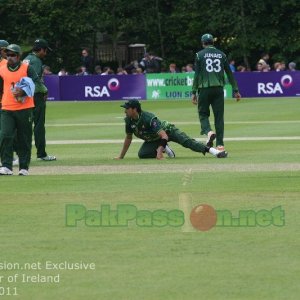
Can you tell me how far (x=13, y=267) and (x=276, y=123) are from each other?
1942 cm

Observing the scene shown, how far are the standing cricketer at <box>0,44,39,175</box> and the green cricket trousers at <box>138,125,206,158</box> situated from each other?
296cm

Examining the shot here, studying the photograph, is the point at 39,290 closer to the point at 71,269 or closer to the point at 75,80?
the point at 71,269

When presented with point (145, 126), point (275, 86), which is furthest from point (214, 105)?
point (275, 86)

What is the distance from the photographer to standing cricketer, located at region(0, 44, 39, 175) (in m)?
16.3

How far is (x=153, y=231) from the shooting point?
11.4m

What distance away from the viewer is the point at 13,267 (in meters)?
9.77

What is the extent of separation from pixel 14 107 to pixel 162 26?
40.9 meters

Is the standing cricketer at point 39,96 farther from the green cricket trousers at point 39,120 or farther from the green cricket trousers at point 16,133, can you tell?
the green cricket trousers at point 16,133

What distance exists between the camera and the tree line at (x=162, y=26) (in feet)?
177

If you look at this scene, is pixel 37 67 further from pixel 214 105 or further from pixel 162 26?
pixel 162 26

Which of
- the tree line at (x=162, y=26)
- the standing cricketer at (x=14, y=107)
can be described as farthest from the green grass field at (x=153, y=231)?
the tree line at (x=162, y=26)

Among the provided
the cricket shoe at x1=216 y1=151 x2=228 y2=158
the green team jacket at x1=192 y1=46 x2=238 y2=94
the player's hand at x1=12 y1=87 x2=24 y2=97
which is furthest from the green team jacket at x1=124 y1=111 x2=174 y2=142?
the player's hand at x1=12 y1=87 x2=24 y2=97

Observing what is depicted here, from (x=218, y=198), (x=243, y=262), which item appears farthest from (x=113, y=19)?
(x=243, y=262)

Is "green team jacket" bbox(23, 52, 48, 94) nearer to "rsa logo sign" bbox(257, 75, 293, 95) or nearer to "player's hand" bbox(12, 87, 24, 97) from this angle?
"player's hand" bbox(12, 87, 24, 97)
